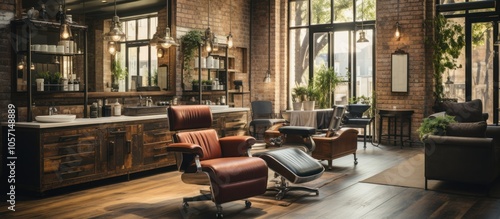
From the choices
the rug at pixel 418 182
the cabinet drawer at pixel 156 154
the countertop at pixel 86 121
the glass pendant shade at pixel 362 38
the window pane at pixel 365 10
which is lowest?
the rug at pixel 418 182

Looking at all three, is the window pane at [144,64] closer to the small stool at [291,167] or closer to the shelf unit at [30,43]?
the shelf unit at [30,43]

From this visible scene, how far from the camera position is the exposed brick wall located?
10.1m

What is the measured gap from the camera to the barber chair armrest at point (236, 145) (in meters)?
5.45

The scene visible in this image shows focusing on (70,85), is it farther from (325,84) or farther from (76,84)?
(325,84)

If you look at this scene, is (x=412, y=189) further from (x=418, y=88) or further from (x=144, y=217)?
(x=418, y=88)

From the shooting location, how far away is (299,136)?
23.0ft

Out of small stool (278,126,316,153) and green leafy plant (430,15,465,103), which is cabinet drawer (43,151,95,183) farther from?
green leafy plant (430,15,465,103)

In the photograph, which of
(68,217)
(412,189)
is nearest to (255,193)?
(68,217)

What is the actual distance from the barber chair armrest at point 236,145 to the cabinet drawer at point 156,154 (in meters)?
1.68

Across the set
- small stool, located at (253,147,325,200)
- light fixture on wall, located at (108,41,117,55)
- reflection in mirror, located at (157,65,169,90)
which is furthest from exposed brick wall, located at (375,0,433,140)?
light fixture on wall, located at (108,41,117,55)

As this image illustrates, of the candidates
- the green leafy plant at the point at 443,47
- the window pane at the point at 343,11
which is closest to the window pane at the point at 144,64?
the window pane at the point at 343,11

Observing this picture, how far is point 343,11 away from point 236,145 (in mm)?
6827

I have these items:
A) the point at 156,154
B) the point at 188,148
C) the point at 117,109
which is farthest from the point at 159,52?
the point at 188,148

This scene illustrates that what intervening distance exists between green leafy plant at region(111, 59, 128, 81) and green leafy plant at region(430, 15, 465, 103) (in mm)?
6196
